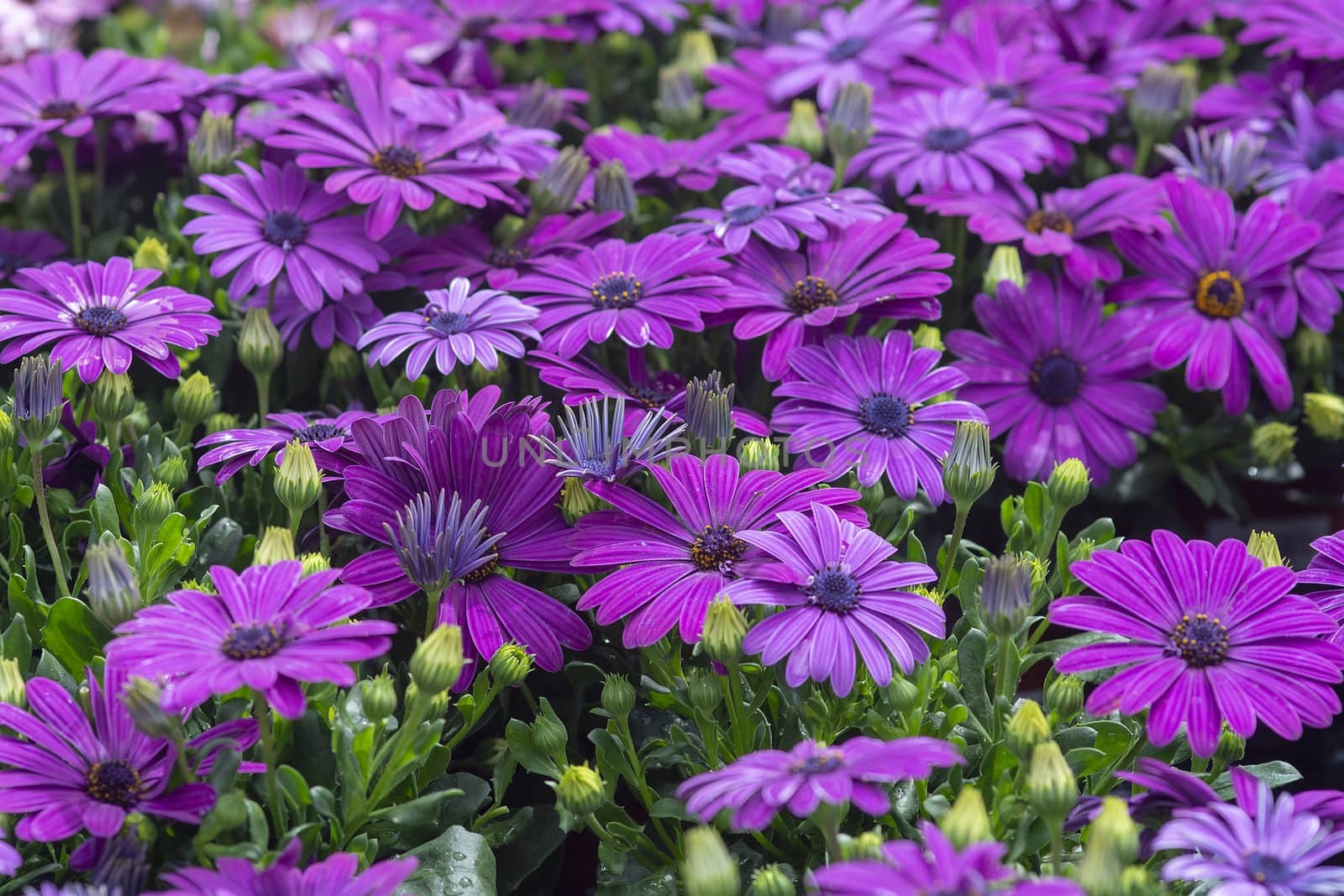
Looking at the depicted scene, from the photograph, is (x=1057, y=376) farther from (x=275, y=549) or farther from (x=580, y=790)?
(x=275, y=549)

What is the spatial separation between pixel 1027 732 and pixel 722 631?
0.24m

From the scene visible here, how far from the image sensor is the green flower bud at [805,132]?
5.97ft

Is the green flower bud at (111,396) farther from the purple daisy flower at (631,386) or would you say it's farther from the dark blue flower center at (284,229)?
the purple daisy flower at (631,386)

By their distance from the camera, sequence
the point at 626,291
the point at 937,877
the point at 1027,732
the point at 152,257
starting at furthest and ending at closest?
the point at 152,257, the point at 626,291, the point at 1027,732, the point at 937,877

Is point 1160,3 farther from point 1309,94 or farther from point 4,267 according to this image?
point 4,267

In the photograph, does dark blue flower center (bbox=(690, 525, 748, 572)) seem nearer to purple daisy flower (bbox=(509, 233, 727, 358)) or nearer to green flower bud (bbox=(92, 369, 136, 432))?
purple daisy flower (bbox=(509, 233, 727, 358))

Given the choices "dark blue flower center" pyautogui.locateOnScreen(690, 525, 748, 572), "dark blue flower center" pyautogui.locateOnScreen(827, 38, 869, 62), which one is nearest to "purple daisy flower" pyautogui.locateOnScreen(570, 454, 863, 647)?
"dark blue flower center" pyautogui.locateOnScreen(690, 525, 748, 572)

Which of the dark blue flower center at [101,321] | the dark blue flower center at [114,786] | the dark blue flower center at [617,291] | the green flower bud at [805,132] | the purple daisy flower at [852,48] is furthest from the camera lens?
the purple daisy flower at [852,48]

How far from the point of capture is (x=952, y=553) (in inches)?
49.6

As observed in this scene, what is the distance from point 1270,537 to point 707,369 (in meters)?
0.64

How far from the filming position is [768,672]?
115 cm

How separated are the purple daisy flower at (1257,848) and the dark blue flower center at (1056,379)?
27.0 inches

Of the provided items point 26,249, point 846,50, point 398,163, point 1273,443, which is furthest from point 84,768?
point 846,50

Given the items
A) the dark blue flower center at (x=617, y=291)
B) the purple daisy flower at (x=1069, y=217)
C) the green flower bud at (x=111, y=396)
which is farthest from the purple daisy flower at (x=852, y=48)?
the green flower bud at (x=111, y=396)
